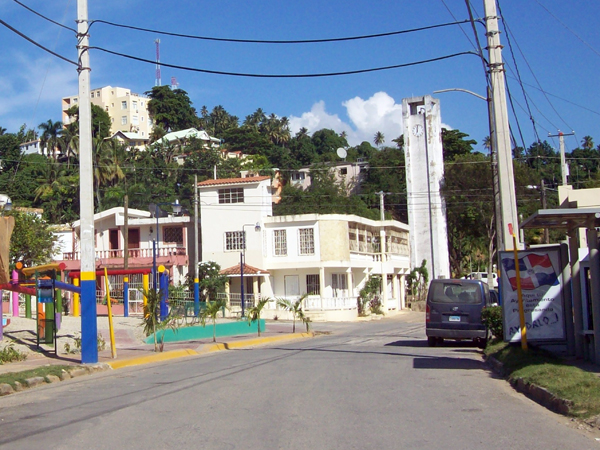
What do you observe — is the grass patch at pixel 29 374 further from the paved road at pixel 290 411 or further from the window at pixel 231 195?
the window at pixel 231 195

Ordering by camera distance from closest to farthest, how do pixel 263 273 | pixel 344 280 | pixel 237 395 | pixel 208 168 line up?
pixel 237 395
pixel 263 273
pixel 344 280
pixel 208 168

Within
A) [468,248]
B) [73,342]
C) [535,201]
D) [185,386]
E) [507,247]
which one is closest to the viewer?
[185,386]

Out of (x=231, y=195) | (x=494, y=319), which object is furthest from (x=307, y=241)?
(x=494, y=319)

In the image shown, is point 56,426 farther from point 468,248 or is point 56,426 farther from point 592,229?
point 468,248

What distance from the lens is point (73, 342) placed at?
68.9 ft

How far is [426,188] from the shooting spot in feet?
197

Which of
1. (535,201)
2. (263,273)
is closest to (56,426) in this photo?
(263,273)

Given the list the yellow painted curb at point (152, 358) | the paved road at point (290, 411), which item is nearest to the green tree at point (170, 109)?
the yellow painted curb at point (152, 358)

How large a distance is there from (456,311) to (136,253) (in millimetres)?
33296

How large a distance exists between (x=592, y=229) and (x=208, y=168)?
69.7 meters

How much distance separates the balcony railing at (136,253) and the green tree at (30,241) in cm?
458

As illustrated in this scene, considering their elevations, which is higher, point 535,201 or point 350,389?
point 535,201

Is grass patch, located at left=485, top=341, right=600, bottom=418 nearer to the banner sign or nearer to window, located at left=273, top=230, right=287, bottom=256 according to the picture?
the banner sign

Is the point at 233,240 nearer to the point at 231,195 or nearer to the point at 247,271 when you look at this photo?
the point at 247,271
